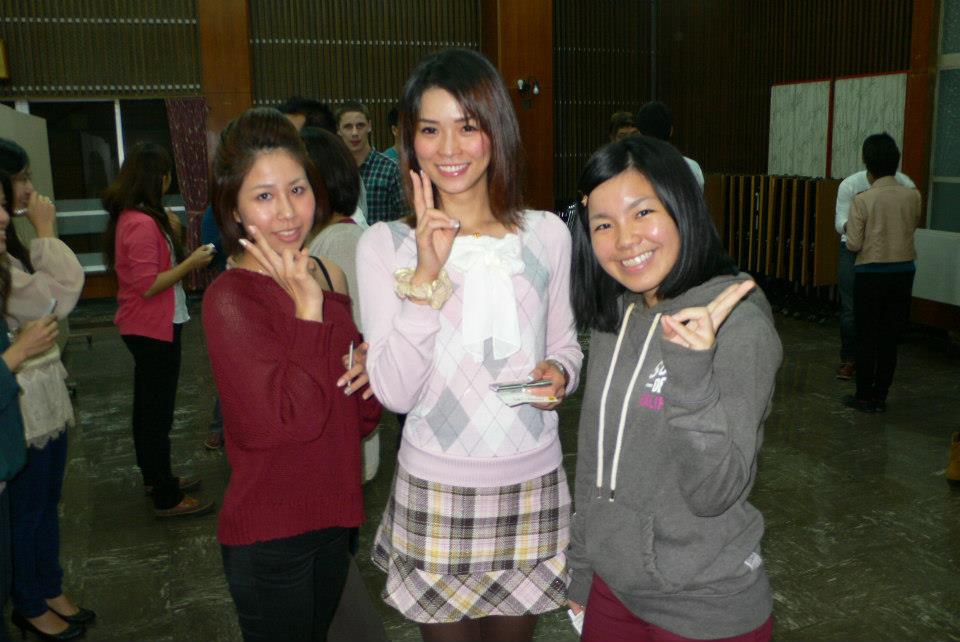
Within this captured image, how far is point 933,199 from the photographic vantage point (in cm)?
752

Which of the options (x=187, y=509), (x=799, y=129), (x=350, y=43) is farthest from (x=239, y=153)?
(x=350, y=43)

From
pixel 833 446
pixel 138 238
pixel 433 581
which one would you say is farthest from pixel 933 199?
pixel 433 581

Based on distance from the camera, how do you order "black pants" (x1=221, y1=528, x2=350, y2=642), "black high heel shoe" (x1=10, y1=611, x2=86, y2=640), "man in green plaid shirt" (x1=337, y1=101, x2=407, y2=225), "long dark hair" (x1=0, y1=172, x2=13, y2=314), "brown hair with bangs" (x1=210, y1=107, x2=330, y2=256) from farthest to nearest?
"man in green plaid shirt" (x1=337, y1=101, x2=407, y2=225) → "black high heel shoe" (x1=10, y1=611, x2=86, y2=640) → "long dark hair" (x1=0, y1=172, x2=13, y2=314) → "brown hair with bangs" (x1=210, y1=107, x2=330, y2=256) → "black pants" (x1=221, y1=528, x2=350, y2=642)

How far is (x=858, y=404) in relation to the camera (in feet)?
17.9

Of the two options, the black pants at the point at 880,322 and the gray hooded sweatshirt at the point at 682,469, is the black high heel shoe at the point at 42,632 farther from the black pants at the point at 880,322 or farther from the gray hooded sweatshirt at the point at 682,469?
the black pants at the point at 880,322

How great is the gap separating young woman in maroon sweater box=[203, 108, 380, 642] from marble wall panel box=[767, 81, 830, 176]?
8.26 m

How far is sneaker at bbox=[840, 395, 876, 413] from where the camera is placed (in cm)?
538

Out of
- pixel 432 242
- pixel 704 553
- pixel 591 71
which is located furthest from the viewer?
pixel 591 71

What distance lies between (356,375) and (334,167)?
1269mm

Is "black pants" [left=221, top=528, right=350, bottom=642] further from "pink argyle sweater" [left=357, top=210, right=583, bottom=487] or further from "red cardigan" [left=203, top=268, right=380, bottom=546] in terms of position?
"pink argyle sweater" [left=357, top=210, right=583, bottom=487]

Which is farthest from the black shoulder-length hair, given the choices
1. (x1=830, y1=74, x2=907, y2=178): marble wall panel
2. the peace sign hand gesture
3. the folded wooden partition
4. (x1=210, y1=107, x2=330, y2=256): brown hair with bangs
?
(x1=830, y1=74, x2=907, y2=178): marble wall panel

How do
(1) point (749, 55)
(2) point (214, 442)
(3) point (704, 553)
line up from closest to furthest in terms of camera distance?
(3) point (704, 553)
(2) point (214, 442)
(1) point (749, 55)

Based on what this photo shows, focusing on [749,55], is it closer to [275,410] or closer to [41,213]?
[41,213]

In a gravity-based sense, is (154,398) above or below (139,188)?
below
